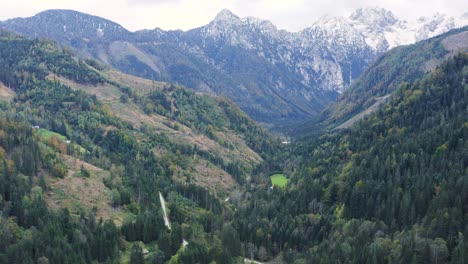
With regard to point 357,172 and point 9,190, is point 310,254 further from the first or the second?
point 9,190

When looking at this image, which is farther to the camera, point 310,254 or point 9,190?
point 9,190

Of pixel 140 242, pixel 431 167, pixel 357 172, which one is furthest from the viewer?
pixel 357 172

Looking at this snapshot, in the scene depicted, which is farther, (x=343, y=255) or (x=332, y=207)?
(x=332, y=207)

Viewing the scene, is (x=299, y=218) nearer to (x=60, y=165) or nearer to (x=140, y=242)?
(x=140, y=242)

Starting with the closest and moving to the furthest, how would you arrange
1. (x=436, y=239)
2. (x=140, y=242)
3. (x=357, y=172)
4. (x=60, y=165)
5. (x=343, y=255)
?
(x=436, y=239)
(x=343, y=255)
(x=140, y=242)
(x=60, y=165)
(x=357, y=172)

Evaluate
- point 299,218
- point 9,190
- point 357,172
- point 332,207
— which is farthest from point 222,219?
point 9,190

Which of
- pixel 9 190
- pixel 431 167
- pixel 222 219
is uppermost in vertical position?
pixel 431 167

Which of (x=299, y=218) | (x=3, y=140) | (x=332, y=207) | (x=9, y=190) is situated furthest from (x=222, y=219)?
(x=3, y=140)

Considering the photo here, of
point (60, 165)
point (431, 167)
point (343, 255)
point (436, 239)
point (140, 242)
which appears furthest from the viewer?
point (60, 165)

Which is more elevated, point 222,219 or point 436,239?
point 436,239
